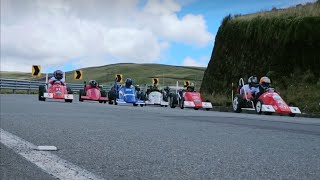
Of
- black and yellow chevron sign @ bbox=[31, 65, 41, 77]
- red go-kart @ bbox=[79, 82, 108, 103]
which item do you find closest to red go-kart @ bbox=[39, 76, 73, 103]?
red go-kart @ bbox=[79, 82, 108, 103]

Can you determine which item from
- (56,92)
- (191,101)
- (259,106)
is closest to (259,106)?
(259,106)

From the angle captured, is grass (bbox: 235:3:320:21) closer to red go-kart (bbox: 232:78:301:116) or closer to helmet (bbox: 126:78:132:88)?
red go-kart (bbox: 232:78:301:116)

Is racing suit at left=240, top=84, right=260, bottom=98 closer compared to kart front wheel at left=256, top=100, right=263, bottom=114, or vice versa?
kart front wheel at left=256, top=100, right=263, bottom=114

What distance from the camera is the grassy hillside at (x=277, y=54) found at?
25734mm

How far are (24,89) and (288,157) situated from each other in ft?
140

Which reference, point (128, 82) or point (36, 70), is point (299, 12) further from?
point (36, 70)

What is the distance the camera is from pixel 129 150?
6.02 meters

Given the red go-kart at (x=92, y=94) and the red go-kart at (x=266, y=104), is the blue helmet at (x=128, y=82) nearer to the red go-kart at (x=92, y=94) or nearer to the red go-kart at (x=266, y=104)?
the red go-kart at (x=92, y=94)

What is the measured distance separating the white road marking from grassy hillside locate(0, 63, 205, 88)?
313 feet

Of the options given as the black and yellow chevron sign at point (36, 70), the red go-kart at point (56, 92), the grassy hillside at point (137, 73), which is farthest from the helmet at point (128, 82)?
the grassy hillside at point (137, 73)

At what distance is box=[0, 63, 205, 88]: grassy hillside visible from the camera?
11231 centimetres

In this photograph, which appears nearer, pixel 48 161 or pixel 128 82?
pixel 48 161

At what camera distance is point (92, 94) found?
96.4 feet

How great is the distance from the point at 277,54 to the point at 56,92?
13.1 metres
